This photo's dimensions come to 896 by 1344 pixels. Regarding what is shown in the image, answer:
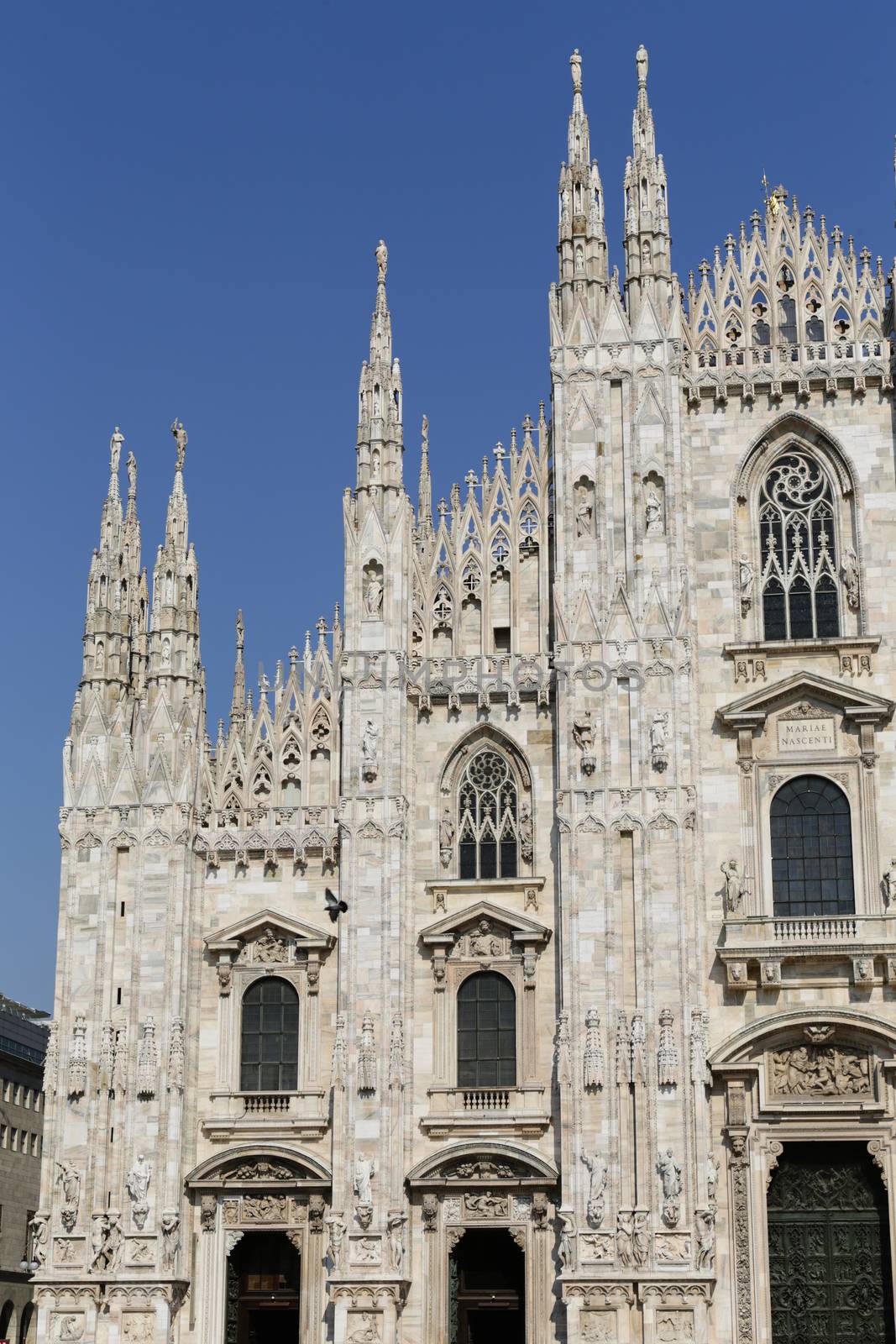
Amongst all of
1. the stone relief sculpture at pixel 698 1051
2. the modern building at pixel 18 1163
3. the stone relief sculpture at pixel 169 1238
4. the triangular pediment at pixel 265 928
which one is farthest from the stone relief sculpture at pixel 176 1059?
the modern building at pixel 18 1163

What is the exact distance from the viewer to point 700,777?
32375 millimetres

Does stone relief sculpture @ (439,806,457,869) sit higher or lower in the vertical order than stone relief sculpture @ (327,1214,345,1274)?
higher

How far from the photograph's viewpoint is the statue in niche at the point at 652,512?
108 feet

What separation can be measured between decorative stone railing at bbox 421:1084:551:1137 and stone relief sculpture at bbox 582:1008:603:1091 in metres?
1.11

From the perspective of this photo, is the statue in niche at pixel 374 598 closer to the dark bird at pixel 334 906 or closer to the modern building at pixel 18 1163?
the dark bird at pixel 334 906

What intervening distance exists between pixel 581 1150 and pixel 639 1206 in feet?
3.92

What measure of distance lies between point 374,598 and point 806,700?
742 centimetres

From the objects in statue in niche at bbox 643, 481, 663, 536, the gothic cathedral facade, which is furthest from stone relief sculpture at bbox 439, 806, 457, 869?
statue in niche at bbox 643, 481, 663, 536

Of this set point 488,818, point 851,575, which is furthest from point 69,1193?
point 851,575

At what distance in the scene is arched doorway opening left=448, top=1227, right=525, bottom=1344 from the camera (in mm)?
31125

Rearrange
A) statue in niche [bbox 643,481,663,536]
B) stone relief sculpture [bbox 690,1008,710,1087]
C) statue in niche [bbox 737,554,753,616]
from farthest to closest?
1. statue in niche [bbox 737,554,753,616]
2. statue in niche [bbox 643,481,663,536]
3. stone relief sculpture [bbox 690,1008,710,1087]

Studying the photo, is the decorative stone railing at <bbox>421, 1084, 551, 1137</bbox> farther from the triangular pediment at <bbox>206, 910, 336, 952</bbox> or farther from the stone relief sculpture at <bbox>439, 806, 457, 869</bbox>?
the stone relief sculpture at <bbox>439, 806, 457, 869</bbox>

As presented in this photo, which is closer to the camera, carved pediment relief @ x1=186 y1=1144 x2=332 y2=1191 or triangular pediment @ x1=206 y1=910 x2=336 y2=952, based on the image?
carved pediment relief @ x1=186 y1=1144 x2=332 y2=1191

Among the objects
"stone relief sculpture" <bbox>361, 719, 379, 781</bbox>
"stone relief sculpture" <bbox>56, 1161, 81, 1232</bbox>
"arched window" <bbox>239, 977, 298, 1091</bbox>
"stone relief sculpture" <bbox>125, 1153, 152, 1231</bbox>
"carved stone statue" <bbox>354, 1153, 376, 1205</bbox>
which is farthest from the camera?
"stone relief sculpture" <bbox>361, 719, 379, 781</bbox>
